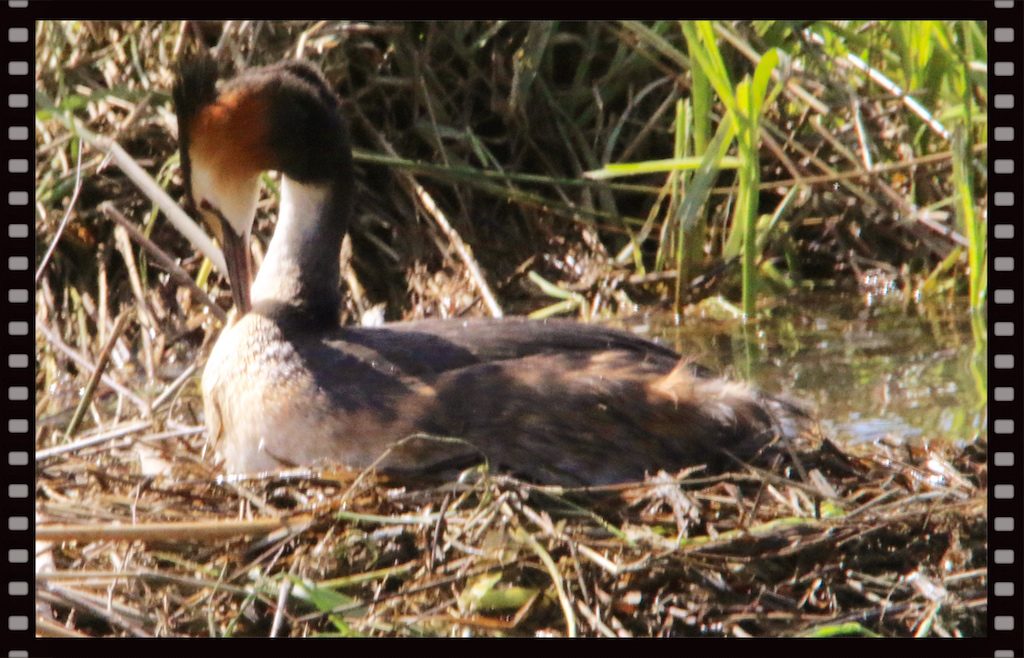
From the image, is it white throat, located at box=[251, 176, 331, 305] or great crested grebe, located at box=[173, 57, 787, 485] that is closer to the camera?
great crested grebe, located at box=[173, 57, 787, 485]

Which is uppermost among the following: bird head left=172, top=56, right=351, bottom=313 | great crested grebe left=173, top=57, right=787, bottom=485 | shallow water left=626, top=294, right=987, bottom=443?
bird head left=172, top=56, right=351, bottom=313

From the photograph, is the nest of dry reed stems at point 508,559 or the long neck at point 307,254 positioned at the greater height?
the long neck at point 307,254

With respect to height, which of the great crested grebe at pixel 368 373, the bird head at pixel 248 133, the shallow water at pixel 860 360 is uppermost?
the bird head at pixel 248 133

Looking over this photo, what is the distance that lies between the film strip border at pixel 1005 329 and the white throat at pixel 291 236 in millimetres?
2227

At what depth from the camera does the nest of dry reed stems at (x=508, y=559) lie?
12.0ft

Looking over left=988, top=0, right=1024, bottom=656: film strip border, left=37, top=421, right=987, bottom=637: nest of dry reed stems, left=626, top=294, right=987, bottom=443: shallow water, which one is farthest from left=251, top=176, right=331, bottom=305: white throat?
left=988, top=0, right=1024, bottom=656: film strip border

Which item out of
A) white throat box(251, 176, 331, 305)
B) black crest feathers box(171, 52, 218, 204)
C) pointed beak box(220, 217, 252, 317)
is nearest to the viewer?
black crest feathers box(171, 52, 218, 204)

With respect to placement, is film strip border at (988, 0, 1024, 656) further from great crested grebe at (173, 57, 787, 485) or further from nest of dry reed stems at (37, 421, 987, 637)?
great crested grebe at (173, 57, 787, 485)

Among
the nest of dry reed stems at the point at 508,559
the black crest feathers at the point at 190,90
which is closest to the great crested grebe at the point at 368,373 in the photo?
the black crest feathers at the point at 190,90

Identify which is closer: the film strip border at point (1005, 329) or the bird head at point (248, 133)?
the film strip border at point (1005, 329)
